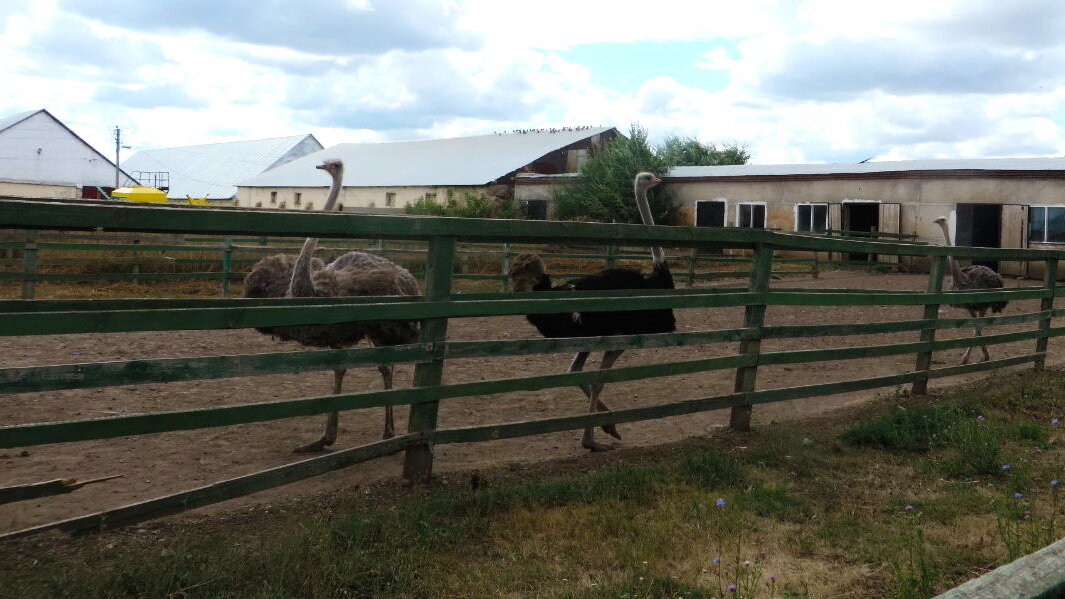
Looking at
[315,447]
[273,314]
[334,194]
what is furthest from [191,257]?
[273,314]

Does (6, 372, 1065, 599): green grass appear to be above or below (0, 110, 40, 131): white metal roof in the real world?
below

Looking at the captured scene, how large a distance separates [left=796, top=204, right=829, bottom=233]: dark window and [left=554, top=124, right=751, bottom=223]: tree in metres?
4.17

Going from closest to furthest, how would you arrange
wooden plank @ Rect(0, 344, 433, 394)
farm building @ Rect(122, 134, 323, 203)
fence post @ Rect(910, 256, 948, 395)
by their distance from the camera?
wooden plank @ Rect(0, 344, 433, 394) → fence post @ Rect(910, 256, 948, 395) → farm building @ Rect(122, 134, 323, 203)

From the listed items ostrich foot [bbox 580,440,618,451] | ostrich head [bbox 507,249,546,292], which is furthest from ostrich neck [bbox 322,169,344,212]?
ostrich foot [bbox 580,440,618,451]

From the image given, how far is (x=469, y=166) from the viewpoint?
Result: 117ft

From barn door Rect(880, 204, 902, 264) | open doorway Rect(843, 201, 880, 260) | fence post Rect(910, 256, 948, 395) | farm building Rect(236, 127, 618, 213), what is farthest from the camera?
farm building Rect(236, 127, 618, 213)

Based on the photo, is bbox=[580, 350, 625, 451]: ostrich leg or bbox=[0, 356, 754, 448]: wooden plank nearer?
bbox=[0, 356, 754, 448]: wooden plank

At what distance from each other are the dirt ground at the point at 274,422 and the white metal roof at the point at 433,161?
2368 cm

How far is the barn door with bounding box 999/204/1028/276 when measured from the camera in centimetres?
2156

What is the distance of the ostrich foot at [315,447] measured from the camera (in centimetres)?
538

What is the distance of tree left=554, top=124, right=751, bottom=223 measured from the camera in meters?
27.7

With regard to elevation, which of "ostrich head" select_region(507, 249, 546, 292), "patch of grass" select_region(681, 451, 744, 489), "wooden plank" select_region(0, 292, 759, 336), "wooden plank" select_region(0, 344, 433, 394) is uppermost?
"ostrich head" select_region(507, 249, 546, 292)

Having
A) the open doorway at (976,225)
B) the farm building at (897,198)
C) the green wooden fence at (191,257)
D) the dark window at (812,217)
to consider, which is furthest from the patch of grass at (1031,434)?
the dark window at (812,217)

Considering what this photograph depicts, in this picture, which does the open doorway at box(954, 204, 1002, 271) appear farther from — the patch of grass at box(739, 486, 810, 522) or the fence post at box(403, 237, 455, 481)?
the fence post at box(403, 237, 455, 481)
